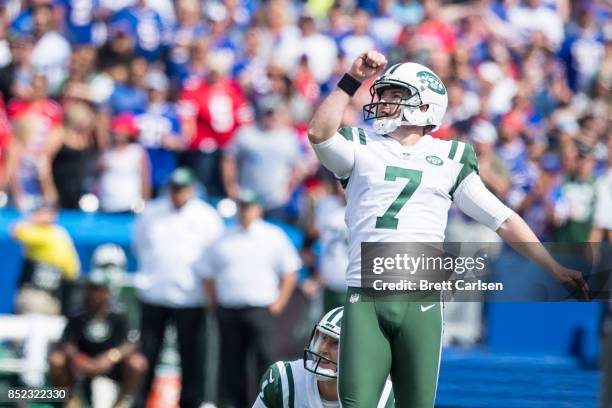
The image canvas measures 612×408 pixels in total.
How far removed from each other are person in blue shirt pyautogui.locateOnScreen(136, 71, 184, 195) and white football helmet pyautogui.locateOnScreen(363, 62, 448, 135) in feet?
24.2

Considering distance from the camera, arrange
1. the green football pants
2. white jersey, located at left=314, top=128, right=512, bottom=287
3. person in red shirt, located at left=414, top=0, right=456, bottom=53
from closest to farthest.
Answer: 1. the green football pants
2. white jersey, located at left=314, top=128, right=512, bottom=287
3. person in red shirt, located at left=414, top=0, right=456, bottom=53

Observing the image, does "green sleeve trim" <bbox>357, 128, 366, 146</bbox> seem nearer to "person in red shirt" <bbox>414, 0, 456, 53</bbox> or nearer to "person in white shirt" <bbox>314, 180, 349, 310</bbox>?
"person in white shirt" <bbox>314, 180, 349, 310</bbox>

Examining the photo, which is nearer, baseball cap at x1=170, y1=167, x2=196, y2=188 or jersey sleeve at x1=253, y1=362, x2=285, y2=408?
jersey sleeve at x1=253, y1=362, x2=285, y2=408

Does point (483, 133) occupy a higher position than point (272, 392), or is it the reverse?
point (483, 133)

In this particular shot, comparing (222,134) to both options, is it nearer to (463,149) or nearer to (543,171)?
(543,171)

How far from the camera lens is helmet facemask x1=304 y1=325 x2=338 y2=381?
254 inches

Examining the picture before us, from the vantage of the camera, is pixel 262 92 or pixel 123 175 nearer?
pixel 123 175

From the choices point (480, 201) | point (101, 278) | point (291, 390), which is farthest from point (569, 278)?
point (101, 278)

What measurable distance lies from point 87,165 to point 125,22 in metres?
2.37

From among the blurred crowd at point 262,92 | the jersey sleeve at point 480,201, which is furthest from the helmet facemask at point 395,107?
the blurred crowd at point 262,92

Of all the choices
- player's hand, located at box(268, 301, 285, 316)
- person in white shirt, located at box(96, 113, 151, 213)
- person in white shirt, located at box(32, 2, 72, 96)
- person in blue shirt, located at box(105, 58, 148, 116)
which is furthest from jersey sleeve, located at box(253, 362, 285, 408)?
person in white shirt, located at box(32, 2, 72, 96)

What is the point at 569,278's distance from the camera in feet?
19.9

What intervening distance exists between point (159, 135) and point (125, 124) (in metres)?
0.38

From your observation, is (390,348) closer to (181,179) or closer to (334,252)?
(181,179)
